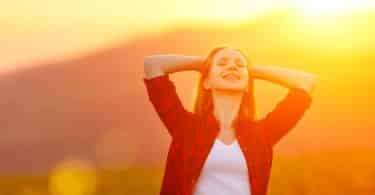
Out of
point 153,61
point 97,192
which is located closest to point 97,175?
point 97,192

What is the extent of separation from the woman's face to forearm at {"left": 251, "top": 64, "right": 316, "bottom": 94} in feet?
0.52

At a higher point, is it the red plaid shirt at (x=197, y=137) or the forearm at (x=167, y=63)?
the forearm at (x=167, y=63)

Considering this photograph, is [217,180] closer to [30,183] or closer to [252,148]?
[252,148]

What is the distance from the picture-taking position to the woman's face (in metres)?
4.50

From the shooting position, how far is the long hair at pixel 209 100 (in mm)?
4523

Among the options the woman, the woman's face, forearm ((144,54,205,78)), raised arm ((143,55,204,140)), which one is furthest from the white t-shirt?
forearm ((144,54,205,78))

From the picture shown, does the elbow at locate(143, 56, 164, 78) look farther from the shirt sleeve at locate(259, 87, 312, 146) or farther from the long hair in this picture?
the shirt sleeve at locate(259, 87, 312, 146)

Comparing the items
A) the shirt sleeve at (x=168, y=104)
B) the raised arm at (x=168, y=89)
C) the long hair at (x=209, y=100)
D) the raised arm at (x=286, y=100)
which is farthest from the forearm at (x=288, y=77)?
the shirt sleeve at (x=168, y=104)

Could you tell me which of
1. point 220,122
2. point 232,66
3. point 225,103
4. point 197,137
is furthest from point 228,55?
point 197,137

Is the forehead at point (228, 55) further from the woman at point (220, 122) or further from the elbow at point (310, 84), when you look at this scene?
the elbow at point (310, 84)

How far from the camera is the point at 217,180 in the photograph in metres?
4.32

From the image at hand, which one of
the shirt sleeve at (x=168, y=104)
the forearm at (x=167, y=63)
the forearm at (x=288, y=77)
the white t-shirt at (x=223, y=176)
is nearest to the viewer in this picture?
the white t-shirt at (x=223, y=176)

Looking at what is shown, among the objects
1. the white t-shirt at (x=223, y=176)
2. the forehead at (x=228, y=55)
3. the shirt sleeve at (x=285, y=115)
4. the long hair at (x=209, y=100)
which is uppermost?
the forehead at (x=228, y=55)

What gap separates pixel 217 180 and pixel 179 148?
0.24 metres
